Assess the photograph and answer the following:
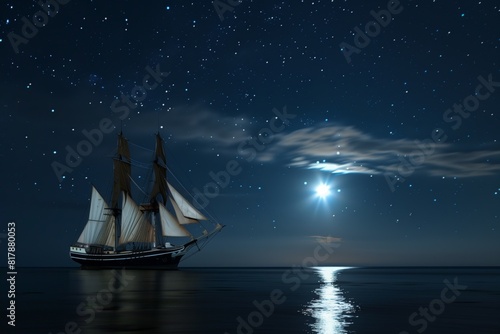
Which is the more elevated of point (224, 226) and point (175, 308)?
point (224, 226)

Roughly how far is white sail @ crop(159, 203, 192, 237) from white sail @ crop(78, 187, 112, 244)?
1777 centimetres

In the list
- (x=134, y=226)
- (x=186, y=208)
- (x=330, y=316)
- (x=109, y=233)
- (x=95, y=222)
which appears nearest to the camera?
(x=330, y=316)

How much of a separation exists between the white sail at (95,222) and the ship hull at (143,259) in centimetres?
515

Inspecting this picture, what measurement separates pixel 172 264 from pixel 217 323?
108562mm

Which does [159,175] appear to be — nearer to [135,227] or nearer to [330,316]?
[135,227]

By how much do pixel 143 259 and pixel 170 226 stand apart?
36.9 ft

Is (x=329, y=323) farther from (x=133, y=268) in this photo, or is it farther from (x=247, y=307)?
(x=133, y=268)

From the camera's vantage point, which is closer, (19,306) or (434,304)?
(19,306)

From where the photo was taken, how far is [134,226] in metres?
138

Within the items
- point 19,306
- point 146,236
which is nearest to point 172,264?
point 146,236

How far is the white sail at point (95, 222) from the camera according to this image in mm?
138750

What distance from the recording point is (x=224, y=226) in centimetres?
13088

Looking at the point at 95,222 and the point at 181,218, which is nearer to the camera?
the point at 181,218

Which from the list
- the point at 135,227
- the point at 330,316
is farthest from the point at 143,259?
the point at 330,316
